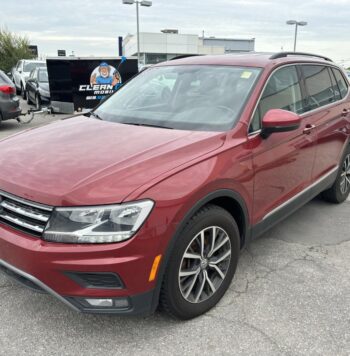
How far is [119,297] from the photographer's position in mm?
2305

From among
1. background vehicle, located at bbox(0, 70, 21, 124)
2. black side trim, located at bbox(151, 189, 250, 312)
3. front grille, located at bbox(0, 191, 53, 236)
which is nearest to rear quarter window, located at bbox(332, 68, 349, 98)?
black side trim, located at bbox(151, 189, 250, 312)

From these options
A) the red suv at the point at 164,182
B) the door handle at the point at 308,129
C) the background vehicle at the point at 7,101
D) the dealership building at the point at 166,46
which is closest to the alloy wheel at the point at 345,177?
the red suv at the point at 164,182

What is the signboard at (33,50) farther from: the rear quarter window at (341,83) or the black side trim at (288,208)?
the black side trim at (288,208)

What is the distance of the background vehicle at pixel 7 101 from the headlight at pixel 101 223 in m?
8.76

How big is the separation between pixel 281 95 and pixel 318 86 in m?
0.89

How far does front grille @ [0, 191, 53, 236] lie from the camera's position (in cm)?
229

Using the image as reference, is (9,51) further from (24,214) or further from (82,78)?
(24,214)

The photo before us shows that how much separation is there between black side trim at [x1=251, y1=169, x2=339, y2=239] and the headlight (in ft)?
4.20

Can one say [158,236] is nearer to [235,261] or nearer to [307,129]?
[235,261]

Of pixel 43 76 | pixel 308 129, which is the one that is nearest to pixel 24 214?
pixel 308 129

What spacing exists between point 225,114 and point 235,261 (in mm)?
1097

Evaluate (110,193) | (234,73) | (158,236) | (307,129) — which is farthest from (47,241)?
(307,129)

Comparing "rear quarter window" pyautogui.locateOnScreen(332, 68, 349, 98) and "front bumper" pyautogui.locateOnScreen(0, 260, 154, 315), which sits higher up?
"rear quarter window" pyautogui.locateOnScreen(332, 68, 349, 98)

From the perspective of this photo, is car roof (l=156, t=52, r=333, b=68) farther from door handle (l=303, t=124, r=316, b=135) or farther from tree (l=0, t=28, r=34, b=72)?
tree (l=0, t=28, r=34, b=72)
